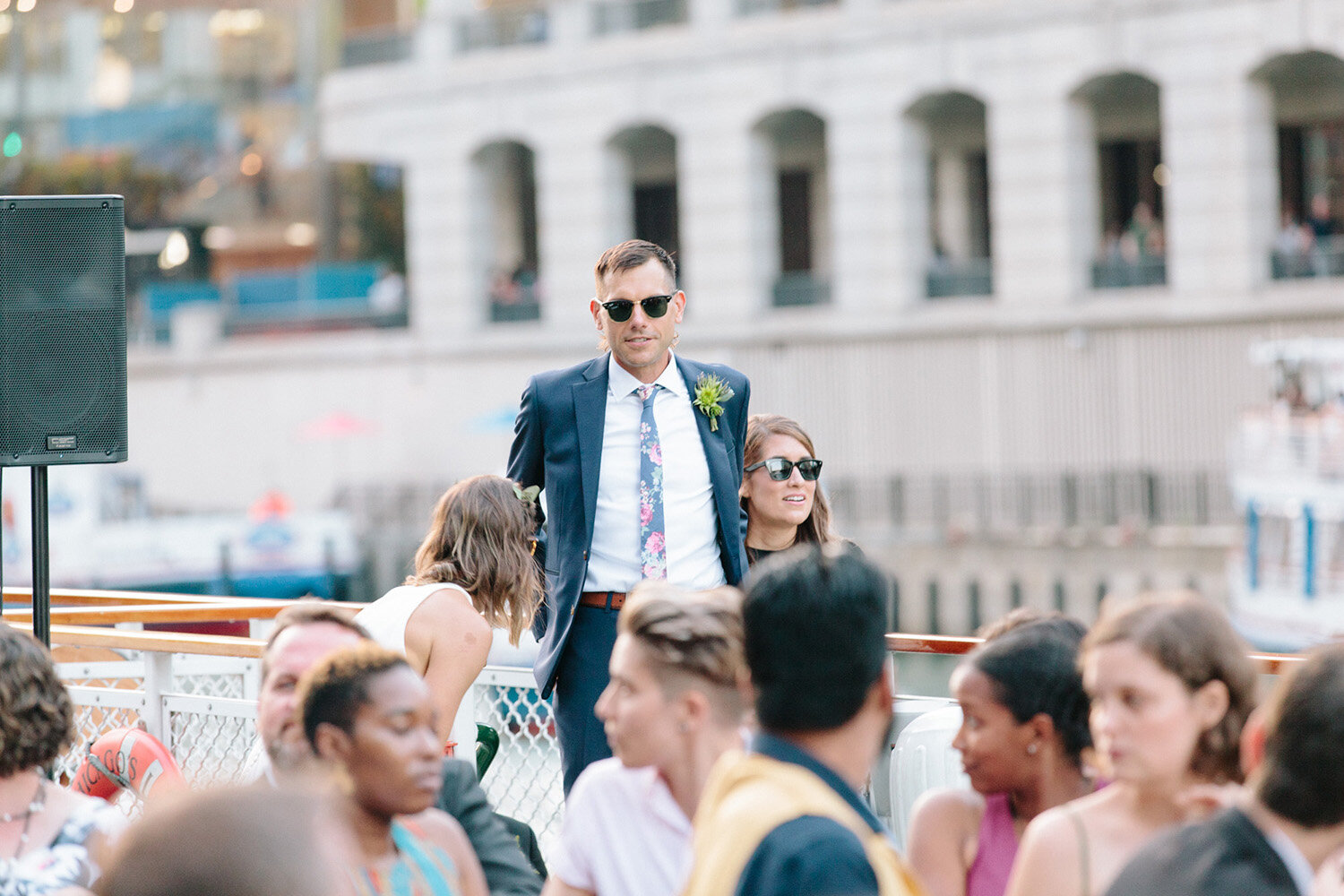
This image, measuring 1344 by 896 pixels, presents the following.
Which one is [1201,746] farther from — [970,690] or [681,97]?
[681,97]

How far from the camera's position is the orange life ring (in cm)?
482

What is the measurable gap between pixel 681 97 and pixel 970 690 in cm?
3049

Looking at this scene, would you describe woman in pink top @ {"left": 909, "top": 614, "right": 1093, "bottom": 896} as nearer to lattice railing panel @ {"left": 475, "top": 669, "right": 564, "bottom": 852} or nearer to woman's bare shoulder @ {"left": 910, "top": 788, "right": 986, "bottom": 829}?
woman's bare shoulder @ {"left": 910, "top": 788, "right": 986, "bottom": 829}

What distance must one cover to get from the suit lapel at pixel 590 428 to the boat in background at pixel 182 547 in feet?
74.4

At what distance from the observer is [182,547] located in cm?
2878

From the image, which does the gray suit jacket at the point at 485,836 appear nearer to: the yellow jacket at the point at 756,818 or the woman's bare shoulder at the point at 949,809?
the woman's bare shoulder at the point at 949,809

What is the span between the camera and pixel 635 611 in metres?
3.11

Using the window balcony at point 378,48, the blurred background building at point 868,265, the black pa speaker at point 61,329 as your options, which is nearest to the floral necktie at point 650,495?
the black pa speaker at point 61,329

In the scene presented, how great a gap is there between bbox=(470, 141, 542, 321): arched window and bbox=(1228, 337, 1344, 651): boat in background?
16028 millimetres

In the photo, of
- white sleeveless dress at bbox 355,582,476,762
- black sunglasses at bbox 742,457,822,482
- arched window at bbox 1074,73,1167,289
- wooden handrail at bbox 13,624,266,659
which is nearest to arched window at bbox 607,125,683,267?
arched window at bbox 1074,73,1167,289

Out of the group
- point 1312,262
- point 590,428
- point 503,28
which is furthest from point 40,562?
point 503,28

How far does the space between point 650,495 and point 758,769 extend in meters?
2.48

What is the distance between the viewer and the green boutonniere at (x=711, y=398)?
16.9 feet

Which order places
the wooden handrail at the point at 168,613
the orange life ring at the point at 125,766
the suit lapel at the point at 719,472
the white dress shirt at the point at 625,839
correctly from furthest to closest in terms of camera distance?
the wooden handrail at the point at 168,613 → the suit lapel at the point at 719,472 → the orange life ring at the point at 125,766 → the white dress shirt at the point at 625,839
